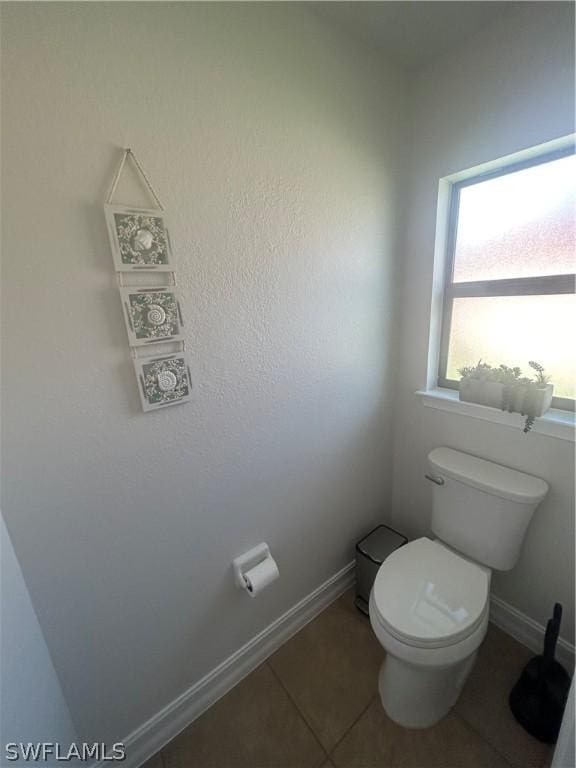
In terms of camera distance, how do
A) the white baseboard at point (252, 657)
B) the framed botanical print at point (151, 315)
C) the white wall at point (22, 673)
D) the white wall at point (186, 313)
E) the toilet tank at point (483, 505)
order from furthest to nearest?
the toilet tank at point (483, 505), the white baseboard at point (252, 657), the framed botanical print at point (151, 315), the white wall at point (186, 313), the white wall at point (22, 673)

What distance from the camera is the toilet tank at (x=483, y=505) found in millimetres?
1139

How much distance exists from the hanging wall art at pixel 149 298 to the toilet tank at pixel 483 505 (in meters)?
1.15

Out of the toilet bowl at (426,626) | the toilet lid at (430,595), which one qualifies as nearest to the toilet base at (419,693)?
the toilet bowl at (426,626)

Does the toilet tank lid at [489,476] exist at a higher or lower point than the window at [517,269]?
lower

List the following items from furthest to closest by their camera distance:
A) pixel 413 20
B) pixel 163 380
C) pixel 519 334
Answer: pixel 519 334
pixel 413 20
pixel 163 380

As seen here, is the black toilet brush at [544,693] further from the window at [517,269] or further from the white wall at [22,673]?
the white wall at [22,673]

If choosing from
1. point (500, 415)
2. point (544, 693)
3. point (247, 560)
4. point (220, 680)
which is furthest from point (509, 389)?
point (220, 680)

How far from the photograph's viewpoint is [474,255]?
1347mm

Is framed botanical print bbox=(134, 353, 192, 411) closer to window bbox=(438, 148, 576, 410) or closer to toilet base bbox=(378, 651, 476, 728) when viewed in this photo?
toilet base bbox=(378, 651, 476, 728)

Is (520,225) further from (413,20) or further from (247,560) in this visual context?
(247,560)

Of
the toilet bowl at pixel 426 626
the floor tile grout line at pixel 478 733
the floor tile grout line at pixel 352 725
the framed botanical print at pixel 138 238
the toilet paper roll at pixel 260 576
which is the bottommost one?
the floor tile grout line at pixel 478 733

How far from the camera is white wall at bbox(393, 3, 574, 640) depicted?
99cm

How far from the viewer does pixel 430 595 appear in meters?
1.05

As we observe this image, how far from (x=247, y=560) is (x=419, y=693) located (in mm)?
736
